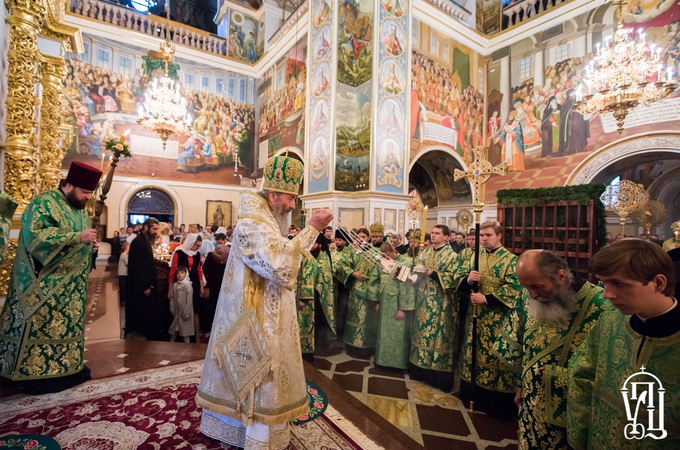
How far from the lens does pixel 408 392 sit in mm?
3543

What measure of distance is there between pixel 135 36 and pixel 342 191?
41.1ft

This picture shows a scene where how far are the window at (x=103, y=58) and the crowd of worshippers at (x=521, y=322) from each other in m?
15.3

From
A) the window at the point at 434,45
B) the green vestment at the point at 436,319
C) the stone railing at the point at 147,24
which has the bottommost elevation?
the green vestment at the point at 436,319

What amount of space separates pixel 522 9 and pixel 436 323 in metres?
14.5

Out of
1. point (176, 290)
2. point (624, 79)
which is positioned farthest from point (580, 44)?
point (176, 290)

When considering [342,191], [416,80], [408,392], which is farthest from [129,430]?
[416,80]

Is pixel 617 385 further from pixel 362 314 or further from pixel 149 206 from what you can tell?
pixel 149 206

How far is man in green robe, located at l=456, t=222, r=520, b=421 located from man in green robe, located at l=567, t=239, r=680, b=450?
1.77m

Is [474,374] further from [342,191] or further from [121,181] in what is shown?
[121,181]

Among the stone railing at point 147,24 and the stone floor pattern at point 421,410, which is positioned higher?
the stone railing at point 147,24

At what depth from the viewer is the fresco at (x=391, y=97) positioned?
10.2 m

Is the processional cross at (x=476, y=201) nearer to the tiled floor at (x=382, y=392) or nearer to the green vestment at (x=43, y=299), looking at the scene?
the tiled floor at (x=382, y=392)

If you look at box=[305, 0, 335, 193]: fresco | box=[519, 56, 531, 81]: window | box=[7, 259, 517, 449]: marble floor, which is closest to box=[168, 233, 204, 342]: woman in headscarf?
box=[7, 259, 517, 449]: marble floor
